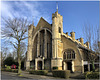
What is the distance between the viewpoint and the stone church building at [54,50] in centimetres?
2682

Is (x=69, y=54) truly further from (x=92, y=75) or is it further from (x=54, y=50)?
(x=92, y=75)

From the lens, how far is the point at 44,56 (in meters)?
30.2

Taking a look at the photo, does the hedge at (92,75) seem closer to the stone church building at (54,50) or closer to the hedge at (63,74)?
the hedge at (63,74)

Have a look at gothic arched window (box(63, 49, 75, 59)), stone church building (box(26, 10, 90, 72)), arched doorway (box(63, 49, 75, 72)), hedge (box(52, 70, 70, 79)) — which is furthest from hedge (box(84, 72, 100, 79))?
gothic arched window (box(63, 49, 75, 59))

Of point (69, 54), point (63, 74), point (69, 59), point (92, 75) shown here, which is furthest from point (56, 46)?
point (92, 75)

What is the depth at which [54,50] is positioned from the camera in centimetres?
2809

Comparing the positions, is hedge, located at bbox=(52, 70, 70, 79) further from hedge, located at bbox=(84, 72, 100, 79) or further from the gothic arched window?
the gothic arched window

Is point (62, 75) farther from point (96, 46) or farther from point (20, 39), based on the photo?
point (20, 39)

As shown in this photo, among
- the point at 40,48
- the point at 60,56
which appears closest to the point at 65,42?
the point at 60,56

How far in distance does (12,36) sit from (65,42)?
14511mm

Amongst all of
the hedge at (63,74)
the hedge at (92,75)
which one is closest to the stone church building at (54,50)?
the hedge at (63,74)

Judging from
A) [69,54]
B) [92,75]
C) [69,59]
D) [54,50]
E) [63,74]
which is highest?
[54,50]

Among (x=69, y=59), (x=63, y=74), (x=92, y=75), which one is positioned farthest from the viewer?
(x=69, y=59)

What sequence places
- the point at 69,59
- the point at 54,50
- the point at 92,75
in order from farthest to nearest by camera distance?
the point at 54,50 < the point at 69,59 < the point at 92,75
